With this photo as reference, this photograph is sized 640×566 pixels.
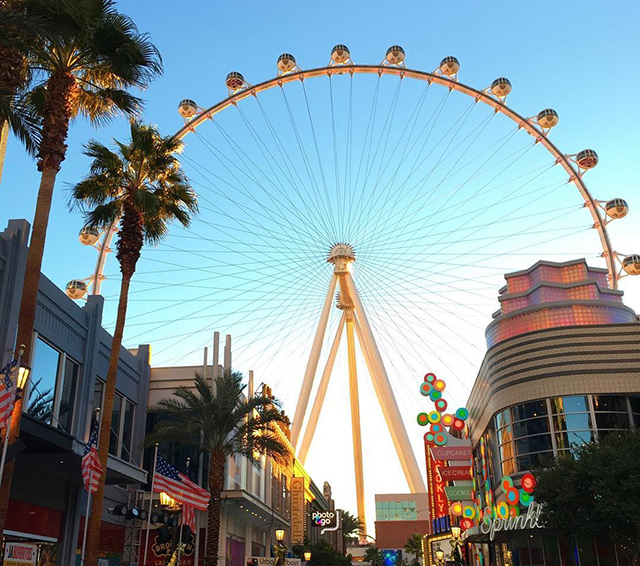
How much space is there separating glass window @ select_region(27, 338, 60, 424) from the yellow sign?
640 cm

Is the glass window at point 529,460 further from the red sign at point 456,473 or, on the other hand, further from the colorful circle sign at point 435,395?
the colorful circle sign at point 435,395

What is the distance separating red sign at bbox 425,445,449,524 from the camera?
5114 centimetres

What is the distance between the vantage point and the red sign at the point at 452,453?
4550 centimetres

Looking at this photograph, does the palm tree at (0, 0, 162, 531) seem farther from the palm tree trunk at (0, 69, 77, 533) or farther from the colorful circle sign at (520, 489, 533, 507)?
the colorful circle sign at (520, 489, 533, 507)

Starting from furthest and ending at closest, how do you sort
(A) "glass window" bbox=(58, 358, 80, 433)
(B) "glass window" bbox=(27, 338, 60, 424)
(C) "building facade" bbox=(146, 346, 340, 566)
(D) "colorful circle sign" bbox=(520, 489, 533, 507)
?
(C) "building facade" bbox=(146, 346, 340, 566)
(D) "colorful circle sign" bbox=(520, 489, 533, 507)
(A) "glass window" bbox=(58, 358, 80, 433)
(B) "glass window" bbox=(27, 338, 60, 424)

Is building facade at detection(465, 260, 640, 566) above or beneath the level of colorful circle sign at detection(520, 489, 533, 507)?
above

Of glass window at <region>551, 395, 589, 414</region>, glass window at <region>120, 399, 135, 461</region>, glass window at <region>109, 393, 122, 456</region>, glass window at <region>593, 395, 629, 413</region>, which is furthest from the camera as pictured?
glass window at <region>551, 395, 589, 414</region>

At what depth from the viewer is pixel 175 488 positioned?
25.2m

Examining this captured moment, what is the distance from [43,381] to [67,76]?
10.8 meters

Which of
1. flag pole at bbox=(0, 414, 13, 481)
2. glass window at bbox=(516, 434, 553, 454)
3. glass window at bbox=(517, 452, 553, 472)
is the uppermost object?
glass window at bbox=(516, 434, 553, 454)

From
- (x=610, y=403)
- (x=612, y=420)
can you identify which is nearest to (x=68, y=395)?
(x=612, y=420)

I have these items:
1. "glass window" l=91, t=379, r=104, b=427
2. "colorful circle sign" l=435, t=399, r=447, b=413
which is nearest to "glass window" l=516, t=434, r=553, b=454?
"colorful circle sign" l=435, t=399, r=447, b=413

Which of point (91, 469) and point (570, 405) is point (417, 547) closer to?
point (570, 405)

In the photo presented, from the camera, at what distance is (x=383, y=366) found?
47469 mm
